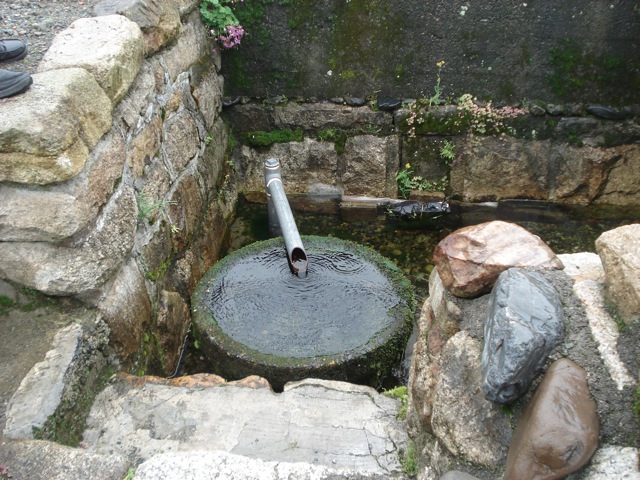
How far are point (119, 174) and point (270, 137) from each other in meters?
2.55

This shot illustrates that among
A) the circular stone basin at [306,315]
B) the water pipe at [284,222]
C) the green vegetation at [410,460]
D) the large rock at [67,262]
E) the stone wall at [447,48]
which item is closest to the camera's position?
the green vegetation at [410,460]

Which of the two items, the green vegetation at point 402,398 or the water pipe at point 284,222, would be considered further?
the water pipe at point 284,222

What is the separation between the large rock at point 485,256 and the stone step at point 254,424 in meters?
0.87

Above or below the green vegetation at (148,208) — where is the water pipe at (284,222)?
below

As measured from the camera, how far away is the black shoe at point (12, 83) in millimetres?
2313

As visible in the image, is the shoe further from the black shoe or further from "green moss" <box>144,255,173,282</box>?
"green moss" <box>144,255,173,282</box>

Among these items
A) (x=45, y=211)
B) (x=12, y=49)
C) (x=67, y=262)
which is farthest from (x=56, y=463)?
Answer: (x=12, y=49)

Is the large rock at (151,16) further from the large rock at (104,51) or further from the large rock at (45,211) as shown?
the large rock at (45,211)

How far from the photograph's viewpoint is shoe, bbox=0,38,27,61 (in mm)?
2807

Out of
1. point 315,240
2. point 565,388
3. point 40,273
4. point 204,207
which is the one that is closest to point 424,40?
point 315,240

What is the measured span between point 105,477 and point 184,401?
695 mm

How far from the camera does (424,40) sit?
4.70 metres

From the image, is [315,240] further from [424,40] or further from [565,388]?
[565,388]

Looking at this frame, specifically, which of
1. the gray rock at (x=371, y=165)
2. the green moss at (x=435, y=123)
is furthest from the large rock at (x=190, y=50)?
the green moss at (x=435, y=123)
